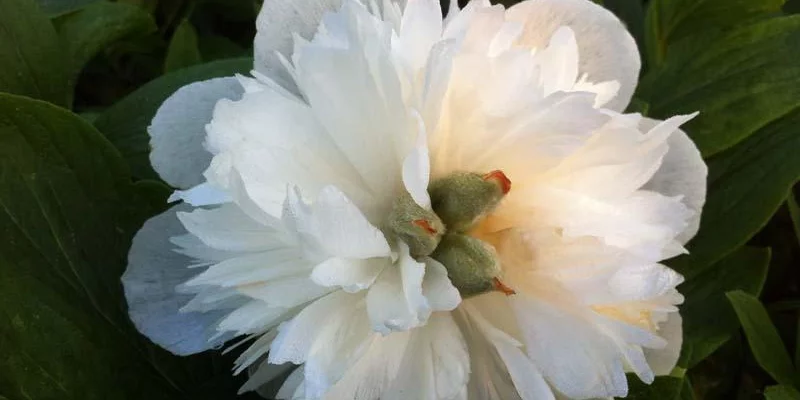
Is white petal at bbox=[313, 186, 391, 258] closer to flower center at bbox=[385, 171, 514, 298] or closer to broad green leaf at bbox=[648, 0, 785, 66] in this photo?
flower center at bbox=[385, 171, 514, 298]

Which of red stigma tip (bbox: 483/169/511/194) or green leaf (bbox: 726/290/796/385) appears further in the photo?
green leaf (bbox: 726/290/796/385)

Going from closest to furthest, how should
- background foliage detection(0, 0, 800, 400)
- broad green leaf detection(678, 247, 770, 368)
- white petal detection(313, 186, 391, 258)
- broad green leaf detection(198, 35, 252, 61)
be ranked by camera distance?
white petal detection(313, 186, 391, 258), background foliage detection(0, 0, 800, 400), broad green leaf detection(678, 247, 770, 368), broad green leaf detection(198, 35, 252, 61)

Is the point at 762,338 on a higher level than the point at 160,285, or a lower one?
lower

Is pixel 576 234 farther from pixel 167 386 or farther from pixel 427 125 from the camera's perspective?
pixel 167 386

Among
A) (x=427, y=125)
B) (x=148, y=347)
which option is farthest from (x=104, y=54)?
(x=427, y=125)

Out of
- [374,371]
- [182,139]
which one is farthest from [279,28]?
[374,371]

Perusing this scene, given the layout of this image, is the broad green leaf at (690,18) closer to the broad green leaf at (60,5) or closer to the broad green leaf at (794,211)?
the broad green leaf at (794,211)

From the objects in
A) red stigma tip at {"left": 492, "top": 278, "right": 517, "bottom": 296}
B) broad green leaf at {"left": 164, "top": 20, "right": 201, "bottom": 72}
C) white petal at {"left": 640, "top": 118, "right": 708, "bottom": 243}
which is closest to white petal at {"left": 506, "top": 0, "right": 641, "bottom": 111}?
white petal at {"left": 640, "top": 118, "right": 708, "bottom": 243}

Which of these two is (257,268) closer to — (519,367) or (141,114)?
(519,367)
